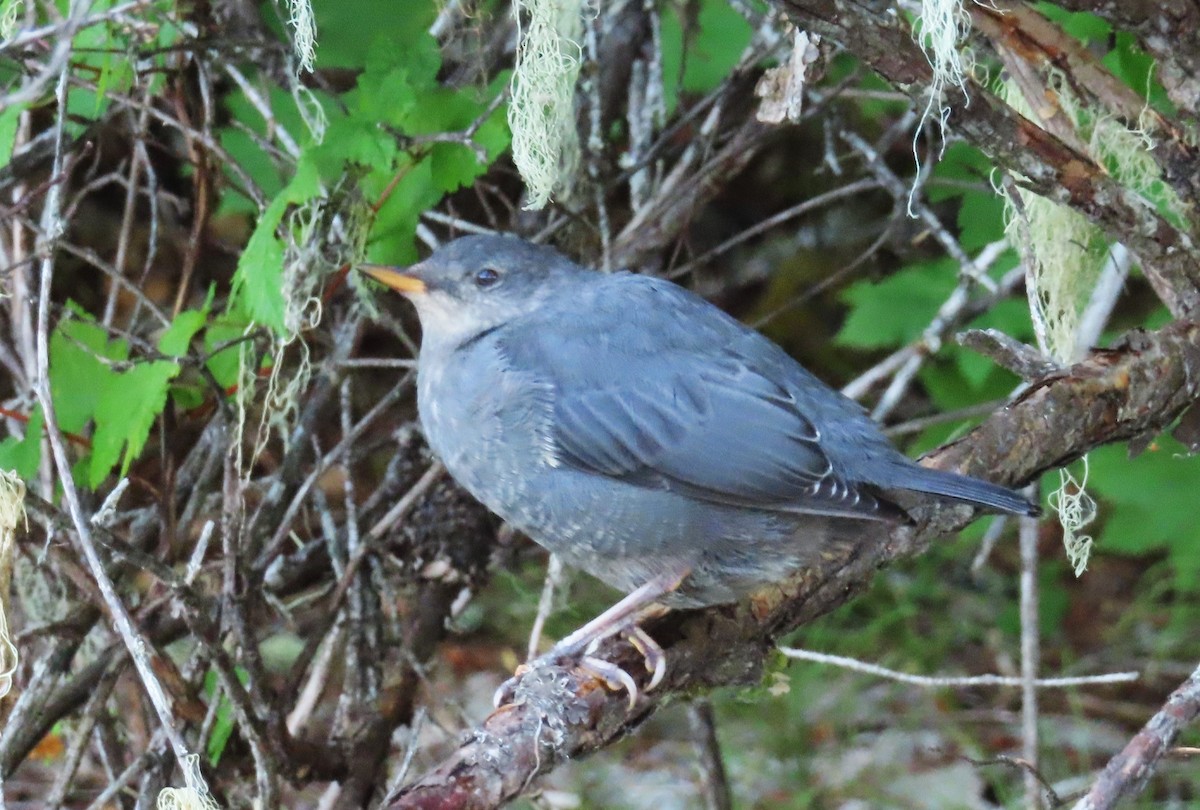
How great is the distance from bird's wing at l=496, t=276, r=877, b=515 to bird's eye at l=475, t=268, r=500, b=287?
8.0 inches

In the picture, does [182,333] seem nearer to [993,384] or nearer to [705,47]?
[705,47]

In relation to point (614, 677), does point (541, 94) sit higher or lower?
higher

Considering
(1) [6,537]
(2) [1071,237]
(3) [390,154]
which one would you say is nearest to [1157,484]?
(2) [1071,237]

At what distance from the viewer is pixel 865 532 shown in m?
2.64

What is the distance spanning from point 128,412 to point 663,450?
1074 mm

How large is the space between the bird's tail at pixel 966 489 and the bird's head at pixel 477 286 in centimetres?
93

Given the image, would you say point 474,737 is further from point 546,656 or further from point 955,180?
point 955,180

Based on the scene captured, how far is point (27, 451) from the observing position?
8.87 ft

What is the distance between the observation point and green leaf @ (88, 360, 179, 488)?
99.2 inches

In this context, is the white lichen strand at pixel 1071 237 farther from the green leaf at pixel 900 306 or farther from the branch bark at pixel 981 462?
the green leaf at pixel 900 306

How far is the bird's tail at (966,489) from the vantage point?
2260 mm

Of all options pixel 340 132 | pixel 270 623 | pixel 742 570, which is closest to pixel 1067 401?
pixel 742 570

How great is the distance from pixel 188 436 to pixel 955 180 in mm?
2131

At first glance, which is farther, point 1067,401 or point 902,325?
point 902,325
